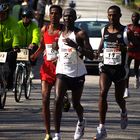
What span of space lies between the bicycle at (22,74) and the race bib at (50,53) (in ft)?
14.8

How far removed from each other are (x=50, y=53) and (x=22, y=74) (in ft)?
17.5

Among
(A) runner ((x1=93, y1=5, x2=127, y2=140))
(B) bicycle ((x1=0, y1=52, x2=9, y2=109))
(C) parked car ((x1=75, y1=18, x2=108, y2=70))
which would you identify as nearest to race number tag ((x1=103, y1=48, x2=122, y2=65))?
(A) runner ((x1=93, y1=5, x2=127, y2=140))

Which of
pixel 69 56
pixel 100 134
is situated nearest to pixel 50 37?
pixel 69 56

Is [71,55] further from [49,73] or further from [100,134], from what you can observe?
[100,134]

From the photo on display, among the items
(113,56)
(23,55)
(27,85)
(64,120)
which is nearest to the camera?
(113,56)

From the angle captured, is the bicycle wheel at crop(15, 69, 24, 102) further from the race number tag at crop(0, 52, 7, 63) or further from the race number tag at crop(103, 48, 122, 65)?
the race number tag at crop(103, 48, 122, 65)

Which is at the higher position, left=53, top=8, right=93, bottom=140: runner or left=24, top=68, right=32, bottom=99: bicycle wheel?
left=53, top=8, right=93, bottom=140: runner

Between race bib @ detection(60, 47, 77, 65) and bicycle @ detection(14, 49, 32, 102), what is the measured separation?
16.3ft

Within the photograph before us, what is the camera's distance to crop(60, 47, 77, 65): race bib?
35.3ft

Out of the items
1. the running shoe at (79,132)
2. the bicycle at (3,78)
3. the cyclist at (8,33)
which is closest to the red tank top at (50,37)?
the running shoe at (79,132)

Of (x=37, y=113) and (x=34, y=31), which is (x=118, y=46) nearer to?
(x=37, y=113)

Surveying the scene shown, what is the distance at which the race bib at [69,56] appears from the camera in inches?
423

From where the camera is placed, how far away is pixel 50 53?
36.3 feet

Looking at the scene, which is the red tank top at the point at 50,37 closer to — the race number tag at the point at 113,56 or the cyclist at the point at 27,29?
the race number tag at the point at 113,56
